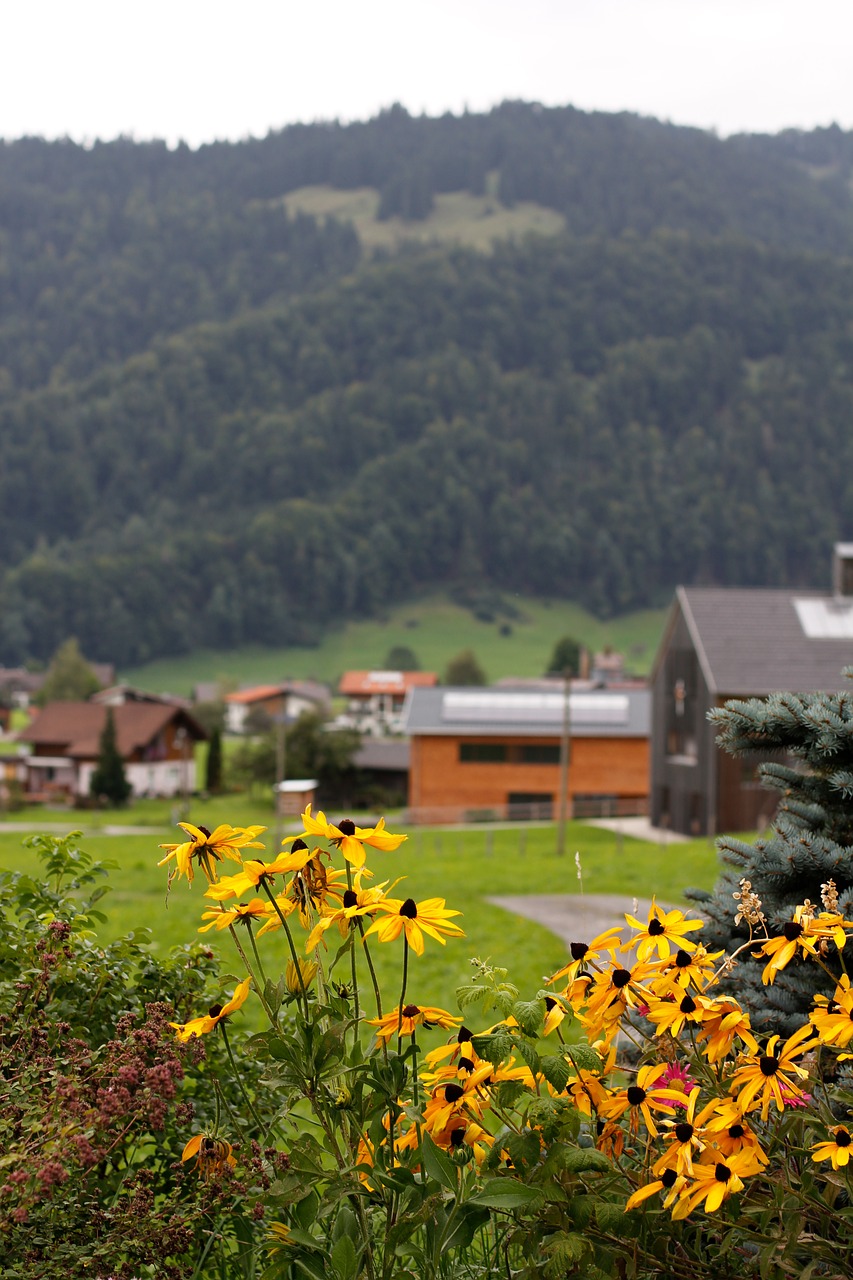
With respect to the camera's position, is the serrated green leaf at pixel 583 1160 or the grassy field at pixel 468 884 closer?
the serrated green leaf at pixel 583 1160

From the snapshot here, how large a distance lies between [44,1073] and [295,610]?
608ft

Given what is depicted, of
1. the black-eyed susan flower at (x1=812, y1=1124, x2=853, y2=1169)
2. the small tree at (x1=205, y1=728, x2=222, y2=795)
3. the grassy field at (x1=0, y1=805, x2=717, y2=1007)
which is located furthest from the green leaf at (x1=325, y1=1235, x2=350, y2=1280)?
the small tree at (x1=205, y1=728, x2=222, y2=795)

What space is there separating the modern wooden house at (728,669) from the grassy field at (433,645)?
105 metres

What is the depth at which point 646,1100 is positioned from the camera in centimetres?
258

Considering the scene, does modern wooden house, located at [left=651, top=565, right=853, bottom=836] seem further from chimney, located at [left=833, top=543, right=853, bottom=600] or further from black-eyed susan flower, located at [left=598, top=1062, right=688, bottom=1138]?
black-eyed susan flower, located at [left=598, top=1062, right=688, bottom=1138]

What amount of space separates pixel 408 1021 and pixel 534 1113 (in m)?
0.34

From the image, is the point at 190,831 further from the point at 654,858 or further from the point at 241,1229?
the point at 654,858

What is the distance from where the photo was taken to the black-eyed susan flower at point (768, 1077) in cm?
241

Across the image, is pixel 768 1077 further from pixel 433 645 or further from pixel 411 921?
pixel 433 645

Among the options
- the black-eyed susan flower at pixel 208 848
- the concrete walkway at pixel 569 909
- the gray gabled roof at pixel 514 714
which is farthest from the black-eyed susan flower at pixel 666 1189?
the gray gabled roof at pixel 514 714

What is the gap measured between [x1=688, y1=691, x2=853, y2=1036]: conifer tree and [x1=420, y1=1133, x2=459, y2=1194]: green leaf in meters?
1.59

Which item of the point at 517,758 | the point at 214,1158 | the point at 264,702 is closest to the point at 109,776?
the point at 517,758

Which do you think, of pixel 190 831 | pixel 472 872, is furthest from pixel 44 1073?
pixel 472 872

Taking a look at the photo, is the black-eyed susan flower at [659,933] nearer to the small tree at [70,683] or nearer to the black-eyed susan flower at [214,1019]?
the black-eyed susan flower at [214,1019]
